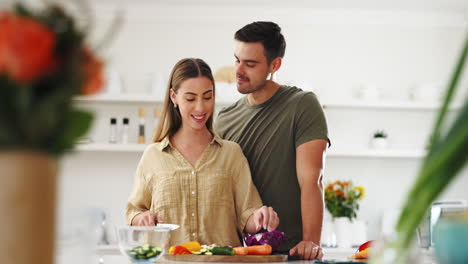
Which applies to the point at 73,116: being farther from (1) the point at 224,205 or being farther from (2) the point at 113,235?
(2) the point at 113,235

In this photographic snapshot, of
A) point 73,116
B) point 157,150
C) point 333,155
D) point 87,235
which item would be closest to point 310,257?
point 157,150

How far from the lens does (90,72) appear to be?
1.92 feet

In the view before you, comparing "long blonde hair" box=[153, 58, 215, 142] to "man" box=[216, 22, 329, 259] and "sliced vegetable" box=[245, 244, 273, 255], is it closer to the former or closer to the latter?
"man" box=[216, 22, 329, 259]

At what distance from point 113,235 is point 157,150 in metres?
2.75

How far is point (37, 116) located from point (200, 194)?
1.87 m

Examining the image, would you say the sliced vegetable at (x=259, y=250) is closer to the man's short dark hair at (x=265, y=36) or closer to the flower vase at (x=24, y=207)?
the man's short dark hair at (x=265, y=36)

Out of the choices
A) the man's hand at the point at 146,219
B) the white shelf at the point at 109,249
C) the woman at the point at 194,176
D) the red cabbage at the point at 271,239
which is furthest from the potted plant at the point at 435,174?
the white shelf at the point at 109,249

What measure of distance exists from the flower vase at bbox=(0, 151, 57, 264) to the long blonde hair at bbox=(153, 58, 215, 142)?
6.43ft

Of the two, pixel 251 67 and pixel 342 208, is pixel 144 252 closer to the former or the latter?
pixel 251 67

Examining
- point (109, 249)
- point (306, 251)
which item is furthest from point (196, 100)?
point (109, 249)

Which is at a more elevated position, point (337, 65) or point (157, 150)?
point (337, 65)

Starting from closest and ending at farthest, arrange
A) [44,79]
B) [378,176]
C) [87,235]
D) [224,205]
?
[44,79]
[87,235]
[224,205]
[378,176]

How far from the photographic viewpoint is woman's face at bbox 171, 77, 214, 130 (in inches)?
98.1

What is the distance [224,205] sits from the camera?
2.39 m
